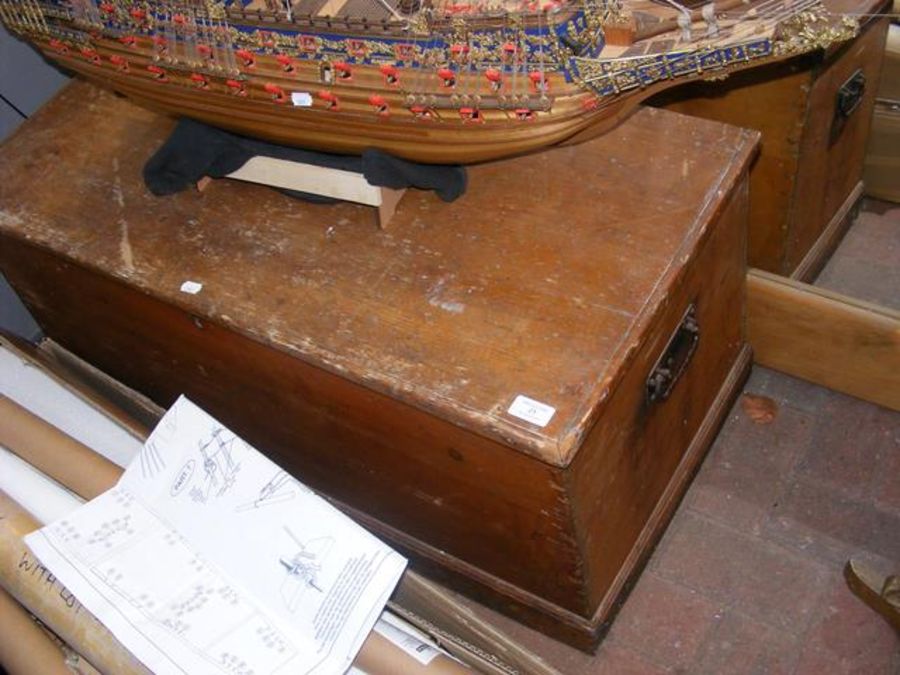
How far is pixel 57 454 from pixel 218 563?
312mm

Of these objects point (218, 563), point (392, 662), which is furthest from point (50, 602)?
point (392, 662)

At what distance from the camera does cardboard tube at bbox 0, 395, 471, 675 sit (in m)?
1.23

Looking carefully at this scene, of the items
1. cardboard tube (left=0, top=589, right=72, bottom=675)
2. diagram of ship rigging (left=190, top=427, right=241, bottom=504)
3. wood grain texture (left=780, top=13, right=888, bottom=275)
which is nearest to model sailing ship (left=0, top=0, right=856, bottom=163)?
wood grain texture (left=780, top=13, right=888, bottom=275)

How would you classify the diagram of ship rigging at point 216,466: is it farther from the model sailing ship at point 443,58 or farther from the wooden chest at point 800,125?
the wooden chest at point 800,125

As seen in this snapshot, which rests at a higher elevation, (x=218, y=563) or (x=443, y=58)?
(x=443, y=58)

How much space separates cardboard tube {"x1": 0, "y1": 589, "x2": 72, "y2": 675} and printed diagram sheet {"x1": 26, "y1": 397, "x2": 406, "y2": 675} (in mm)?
86

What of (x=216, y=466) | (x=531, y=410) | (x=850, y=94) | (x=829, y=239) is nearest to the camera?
(x=531, y=410)

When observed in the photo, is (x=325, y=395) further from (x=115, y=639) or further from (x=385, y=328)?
(x=115, y=639)

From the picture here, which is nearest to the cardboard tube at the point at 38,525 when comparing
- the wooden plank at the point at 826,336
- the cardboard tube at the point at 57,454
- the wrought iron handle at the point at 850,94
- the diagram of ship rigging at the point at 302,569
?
the cardboard tube at the point at 57,454

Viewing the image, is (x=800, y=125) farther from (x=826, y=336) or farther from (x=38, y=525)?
(x=38, y=525)

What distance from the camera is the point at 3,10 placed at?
1607mm

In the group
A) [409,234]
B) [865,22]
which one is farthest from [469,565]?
[865,22]

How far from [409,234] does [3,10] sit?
0.79 meters

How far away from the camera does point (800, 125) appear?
60.7 inches
